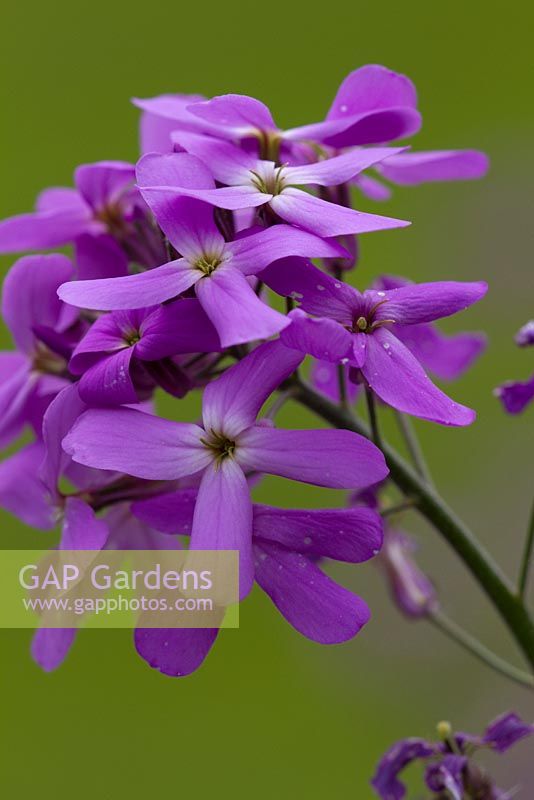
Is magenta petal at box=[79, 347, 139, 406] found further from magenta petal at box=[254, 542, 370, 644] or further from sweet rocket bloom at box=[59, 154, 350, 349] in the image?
magenta petal at box=[254, 542, 370, 644]

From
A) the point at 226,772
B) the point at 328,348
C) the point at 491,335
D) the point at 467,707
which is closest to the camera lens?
the point at 328,348

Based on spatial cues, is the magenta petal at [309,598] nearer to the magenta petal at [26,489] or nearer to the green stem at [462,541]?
the green stem at [462,541]

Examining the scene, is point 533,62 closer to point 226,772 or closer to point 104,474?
point 226,772

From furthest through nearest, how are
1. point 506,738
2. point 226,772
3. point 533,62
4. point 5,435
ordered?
point 533,62, point 226,772, point 5,435, point 506,738

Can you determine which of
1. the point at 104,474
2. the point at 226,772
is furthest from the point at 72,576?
the point at 226,772

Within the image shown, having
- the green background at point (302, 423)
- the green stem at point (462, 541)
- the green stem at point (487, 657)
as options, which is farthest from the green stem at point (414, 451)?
the green background at point (302, 423)

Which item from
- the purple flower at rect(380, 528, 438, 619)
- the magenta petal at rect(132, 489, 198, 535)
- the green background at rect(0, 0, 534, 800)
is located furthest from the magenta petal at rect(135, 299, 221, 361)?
the green background at rect(0, 0, 534, 800)
